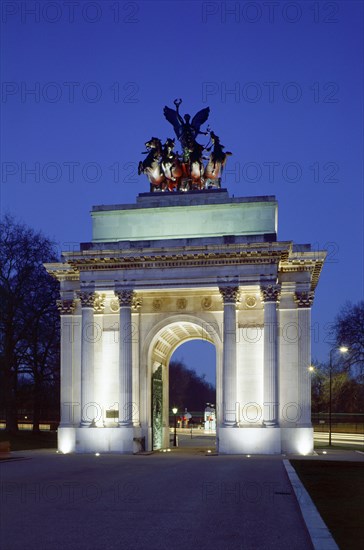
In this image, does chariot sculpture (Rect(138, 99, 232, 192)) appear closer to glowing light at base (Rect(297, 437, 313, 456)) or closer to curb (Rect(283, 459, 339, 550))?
glowing light at base (Rect(297, 437, 313, 456))

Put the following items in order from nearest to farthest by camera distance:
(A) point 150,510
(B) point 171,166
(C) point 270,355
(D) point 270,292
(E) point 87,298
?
(A) point 150,510
(D) point 270,292
(C) point 270,355
(E) point 87,298
(B) point 171,166

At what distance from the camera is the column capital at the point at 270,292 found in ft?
147

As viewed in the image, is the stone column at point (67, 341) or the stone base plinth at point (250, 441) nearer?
the stone base plinth at point (250, 441)

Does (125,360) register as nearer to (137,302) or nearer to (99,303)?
(137,302)

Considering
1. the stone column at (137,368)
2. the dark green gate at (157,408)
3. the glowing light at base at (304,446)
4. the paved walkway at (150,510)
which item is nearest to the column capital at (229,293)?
the stone column at (137,368)

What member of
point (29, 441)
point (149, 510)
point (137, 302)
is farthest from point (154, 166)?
point (149, 510)

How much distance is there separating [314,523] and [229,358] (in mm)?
29235

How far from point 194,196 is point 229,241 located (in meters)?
5.01

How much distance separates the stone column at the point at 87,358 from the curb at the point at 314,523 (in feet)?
80.2

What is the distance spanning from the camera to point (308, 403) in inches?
1813

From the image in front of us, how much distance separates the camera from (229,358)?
1781 inches

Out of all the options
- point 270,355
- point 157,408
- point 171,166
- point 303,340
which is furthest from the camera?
point 157,408

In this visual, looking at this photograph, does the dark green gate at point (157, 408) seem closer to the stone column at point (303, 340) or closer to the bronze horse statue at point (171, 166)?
the stone column at point (303, 340)

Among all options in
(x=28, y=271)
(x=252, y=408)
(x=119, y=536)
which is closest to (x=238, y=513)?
(x=119, y=536)
